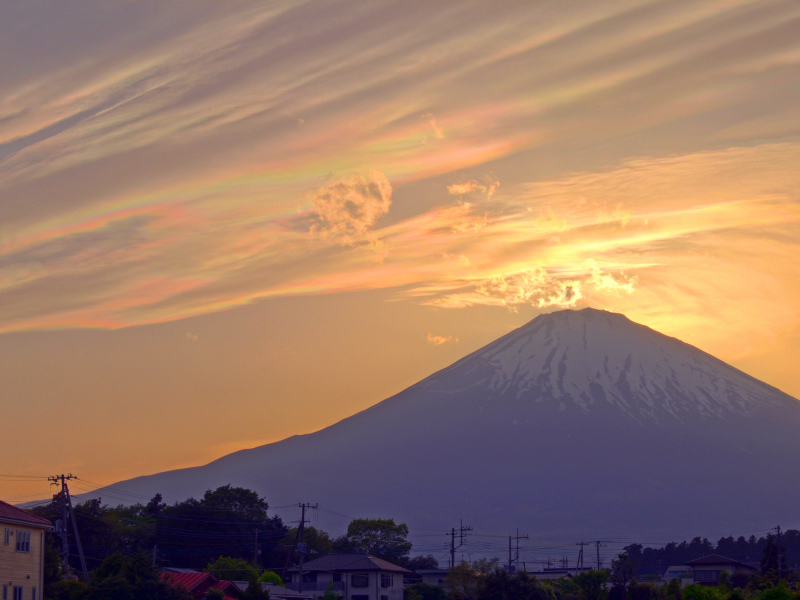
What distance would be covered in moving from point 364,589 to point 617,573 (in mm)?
22158

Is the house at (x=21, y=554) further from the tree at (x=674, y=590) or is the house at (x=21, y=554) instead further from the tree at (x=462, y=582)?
the tree at (x=674, y=590)

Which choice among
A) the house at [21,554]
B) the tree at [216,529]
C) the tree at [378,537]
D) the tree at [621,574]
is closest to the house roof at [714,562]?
the tree at [621,574]

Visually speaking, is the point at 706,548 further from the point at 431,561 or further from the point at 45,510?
the point at 45,510

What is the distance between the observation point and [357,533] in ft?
402

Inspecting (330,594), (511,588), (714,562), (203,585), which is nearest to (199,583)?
(203,585)

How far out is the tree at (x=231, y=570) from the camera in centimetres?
8238

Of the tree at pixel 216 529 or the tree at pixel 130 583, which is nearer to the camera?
the tree at pixel 130 583

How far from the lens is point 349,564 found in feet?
290

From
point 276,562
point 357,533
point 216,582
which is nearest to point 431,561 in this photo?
point 357,533

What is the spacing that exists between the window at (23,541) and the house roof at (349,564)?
43326 millimetres

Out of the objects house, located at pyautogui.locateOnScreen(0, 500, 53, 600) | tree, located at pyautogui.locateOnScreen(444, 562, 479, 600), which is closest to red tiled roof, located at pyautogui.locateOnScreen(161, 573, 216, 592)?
house, located at pyautogui.locateOnScreen(0, 500, 53, 600)

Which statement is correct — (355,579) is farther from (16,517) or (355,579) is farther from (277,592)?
(16,517)

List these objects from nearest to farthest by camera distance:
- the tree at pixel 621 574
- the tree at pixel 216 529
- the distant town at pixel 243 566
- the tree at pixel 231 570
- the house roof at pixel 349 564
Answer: the distant town at pixel 243 566 → the tree at pixel 231 570 → the house roof at pixel 349 564 → the tree at pixel 621 574 → the tree at pixel 216 529

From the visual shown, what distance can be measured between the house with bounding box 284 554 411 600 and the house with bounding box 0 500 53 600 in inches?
1585
